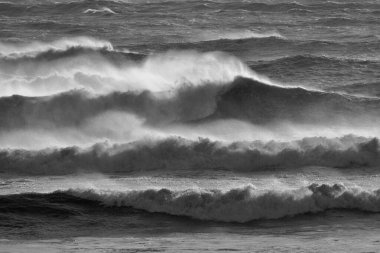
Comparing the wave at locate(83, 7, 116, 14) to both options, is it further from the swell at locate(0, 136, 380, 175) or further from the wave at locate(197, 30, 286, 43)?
the swell at locate(0, 136, 380, 175)

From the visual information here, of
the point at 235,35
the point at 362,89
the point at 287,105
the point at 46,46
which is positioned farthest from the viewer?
the point at 235,35

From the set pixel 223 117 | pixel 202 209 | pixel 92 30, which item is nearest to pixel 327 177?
pixel 202 209

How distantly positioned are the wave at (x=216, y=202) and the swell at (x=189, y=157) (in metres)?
2.19

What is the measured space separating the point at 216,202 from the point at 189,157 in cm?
308

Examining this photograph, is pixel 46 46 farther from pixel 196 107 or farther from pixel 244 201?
pixel 244 201

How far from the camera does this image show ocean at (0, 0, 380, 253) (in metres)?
14.8

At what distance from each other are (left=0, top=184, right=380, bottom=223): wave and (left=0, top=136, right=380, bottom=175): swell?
219cm

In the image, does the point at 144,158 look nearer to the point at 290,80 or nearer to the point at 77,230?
the point at 77,230

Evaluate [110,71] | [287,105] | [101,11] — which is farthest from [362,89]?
[101,11]

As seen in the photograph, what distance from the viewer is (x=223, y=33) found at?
109 feet

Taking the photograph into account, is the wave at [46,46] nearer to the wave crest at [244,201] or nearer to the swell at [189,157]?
the swell at [189,157]

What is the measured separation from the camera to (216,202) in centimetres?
1538

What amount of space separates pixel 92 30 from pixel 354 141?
17.2 metres

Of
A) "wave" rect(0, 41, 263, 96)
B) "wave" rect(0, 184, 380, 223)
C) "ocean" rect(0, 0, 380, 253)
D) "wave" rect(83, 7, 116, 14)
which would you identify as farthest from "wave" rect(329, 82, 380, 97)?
"wave" rect(83, 7, 116, 14)
